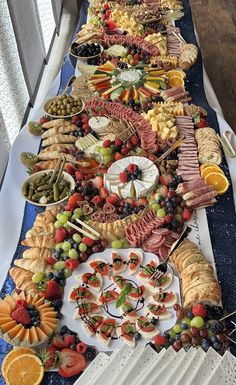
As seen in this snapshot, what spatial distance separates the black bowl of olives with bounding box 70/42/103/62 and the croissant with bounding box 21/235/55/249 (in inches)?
73.1

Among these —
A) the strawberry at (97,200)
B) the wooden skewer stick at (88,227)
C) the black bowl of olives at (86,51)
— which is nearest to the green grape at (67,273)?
the wooden skewer stick at (88,227)

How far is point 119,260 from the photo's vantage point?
2.13 m

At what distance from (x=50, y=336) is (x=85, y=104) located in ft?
5.62

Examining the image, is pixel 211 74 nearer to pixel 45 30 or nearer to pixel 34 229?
pixel 45 30

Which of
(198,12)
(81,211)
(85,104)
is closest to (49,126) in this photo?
(85,104)

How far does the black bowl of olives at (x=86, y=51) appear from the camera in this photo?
143 inches

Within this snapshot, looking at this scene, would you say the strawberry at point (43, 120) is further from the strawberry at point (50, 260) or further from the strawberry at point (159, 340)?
the strawberry at point (159, 340)

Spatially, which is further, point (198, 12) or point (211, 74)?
point (198, 12)

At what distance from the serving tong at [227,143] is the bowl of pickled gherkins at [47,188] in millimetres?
936

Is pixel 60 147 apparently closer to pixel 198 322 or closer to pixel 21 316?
pixel 21 316

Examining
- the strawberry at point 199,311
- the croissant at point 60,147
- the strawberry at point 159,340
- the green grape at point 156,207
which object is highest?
the croissant at point 60,147

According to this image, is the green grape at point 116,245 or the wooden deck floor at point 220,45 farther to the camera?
the wooden deck floor at point 220,45

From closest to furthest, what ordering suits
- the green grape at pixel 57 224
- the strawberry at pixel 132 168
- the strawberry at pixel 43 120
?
the green grape at pixel 57 224 → the strawberry at pixel 132 168 → the strawberry at pixel 43 120

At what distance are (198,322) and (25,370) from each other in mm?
684
